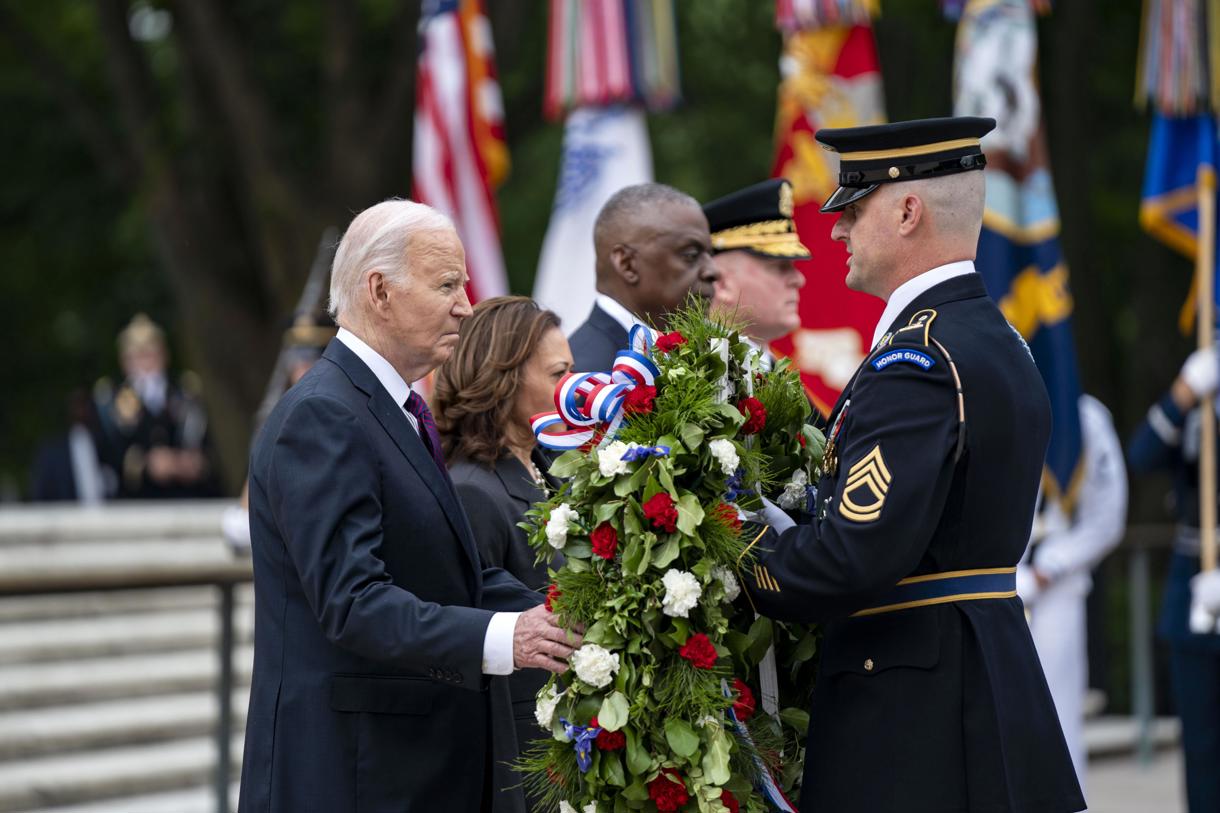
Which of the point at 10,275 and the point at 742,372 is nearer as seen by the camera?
the point at 742,372

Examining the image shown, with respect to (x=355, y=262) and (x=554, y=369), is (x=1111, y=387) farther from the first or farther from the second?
(x=355, y=262)

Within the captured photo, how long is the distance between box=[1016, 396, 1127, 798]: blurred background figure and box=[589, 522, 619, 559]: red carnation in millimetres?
4242

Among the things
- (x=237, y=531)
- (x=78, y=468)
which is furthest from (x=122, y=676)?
(x=78, y=468)

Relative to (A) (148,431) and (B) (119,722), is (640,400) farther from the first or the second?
(A) (148,431)

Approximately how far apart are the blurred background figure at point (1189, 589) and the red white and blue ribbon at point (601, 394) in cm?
360

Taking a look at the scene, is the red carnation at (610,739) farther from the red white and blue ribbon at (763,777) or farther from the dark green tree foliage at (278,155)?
the dark green tree foliage at (278,155)

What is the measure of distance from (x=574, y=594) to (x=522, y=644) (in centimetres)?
14

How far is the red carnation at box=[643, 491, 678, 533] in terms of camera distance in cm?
322

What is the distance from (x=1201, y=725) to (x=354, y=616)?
165 inches

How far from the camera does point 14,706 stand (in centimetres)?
661

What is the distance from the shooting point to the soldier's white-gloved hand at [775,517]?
135 inches

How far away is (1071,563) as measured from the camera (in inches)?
285

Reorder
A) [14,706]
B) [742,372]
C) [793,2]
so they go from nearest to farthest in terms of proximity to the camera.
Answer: [742,372] < [14,706] < [793,2]

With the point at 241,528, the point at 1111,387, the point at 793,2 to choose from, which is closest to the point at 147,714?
the point at 241,528
